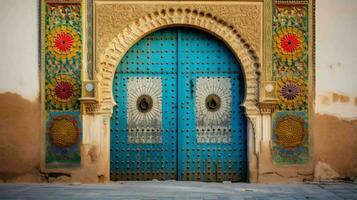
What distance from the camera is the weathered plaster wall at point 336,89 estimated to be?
23.7 feet

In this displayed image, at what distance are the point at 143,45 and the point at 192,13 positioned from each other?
0.81 meters

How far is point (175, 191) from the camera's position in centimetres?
648

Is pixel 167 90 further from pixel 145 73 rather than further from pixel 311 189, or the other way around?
pixel 311 189

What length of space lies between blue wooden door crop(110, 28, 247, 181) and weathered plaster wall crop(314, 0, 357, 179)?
3.41 ft

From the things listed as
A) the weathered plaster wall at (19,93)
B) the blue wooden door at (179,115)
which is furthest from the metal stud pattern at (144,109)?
the weathered plaster wall at (19,93)

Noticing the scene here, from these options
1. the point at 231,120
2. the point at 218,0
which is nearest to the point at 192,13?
the point at 218,0

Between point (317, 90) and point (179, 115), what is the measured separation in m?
1.88

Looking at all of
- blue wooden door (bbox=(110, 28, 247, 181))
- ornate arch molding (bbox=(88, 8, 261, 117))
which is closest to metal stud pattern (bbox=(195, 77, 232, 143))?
blue wooden door (bbox=(110, 28, 247, 181))

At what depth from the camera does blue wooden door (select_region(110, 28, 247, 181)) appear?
7.43 m

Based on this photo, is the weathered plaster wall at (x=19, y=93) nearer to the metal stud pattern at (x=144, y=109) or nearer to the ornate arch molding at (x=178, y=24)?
the ornate arch molding at (x=178, y=24)

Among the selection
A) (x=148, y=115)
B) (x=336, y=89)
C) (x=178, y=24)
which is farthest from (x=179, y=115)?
(x=336, y=89)

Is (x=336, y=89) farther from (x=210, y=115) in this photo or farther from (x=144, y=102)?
(x=144, y=102)

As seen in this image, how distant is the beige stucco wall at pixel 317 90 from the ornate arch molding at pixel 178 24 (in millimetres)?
870

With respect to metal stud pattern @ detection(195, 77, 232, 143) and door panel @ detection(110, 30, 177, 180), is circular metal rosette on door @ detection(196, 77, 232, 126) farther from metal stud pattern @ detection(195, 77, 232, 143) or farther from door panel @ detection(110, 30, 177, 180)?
door panel @ detection(110, 30, 177, 180)
